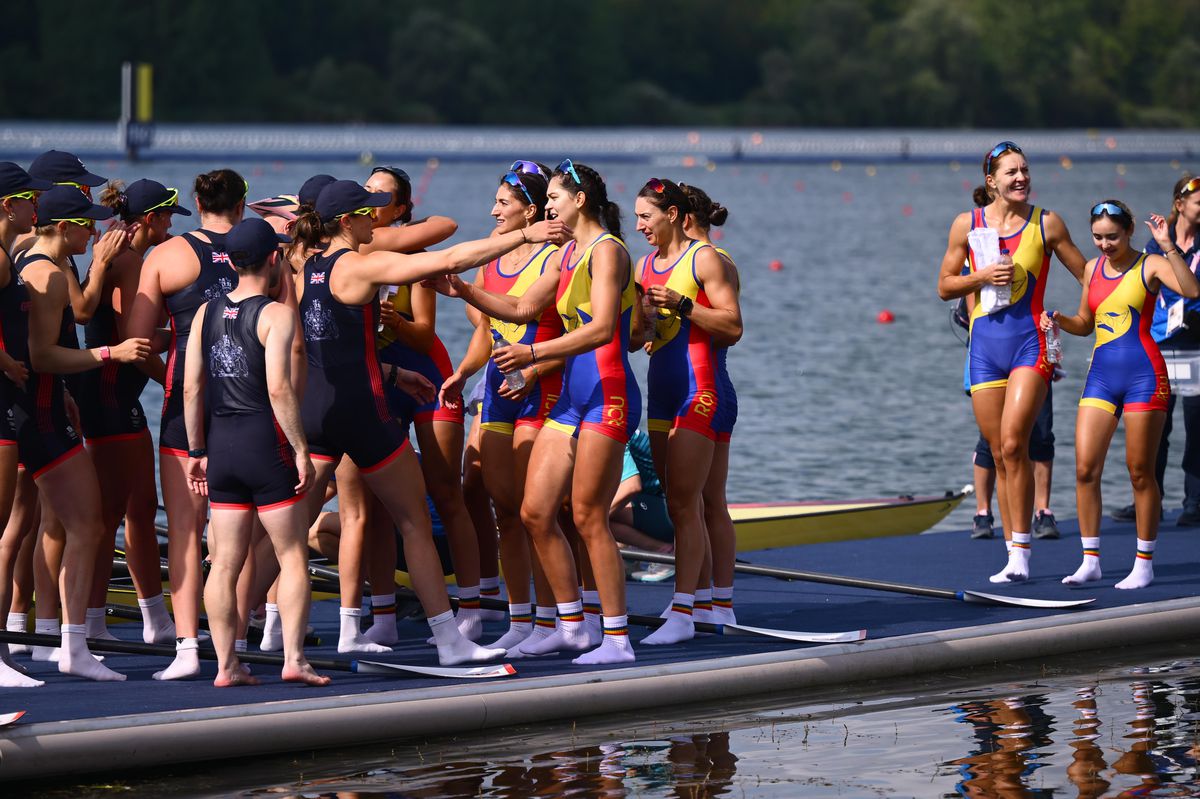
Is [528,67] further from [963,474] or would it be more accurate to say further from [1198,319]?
[1198,319]

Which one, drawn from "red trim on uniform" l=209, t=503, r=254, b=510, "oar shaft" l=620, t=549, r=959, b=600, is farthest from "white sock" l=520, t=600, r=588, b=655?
"red trim on uniform" l=209, t=503, r=254, b=510

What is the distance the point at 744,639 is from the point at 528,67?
328ft

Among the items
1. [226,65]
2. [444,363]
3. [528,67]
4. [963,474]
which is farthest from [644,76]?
[444,363]

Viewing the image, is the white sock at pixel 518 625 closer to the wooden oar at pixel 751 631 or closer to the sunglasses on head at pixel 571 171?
the wooden oar at pixel 751 631

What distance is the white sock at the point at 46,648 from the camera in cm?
868

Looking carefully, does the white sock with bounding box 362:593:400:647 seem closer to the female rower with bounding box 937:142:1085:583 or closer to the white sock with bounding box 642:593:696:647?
the white sock with bounding box 642:593:696:647

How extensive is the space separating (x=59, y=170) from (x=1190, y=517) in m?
7.79

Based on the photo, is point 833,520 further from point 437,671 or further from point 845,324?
point 845,324

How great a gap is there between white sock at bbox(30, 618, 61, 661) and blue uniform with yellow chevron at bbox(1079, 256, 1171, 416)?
5.48 metres

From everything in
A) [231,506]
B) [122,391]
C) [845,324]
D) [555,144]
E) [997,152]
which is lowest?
[231,506]

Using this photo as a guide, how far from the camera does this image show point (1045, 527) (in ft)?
39.4

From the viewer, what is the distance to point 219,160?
74.9 metres

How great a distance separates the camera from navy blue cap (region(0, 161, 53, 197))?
8.01m

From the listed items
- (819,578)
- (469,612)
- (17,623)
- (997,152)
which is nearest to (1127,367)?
(997,152)
